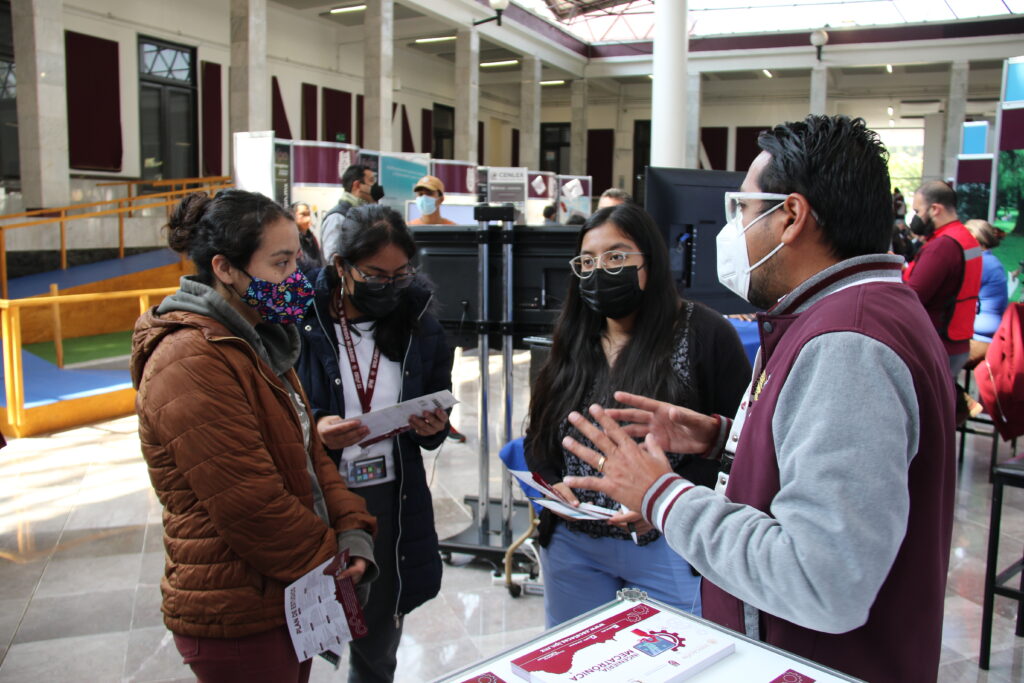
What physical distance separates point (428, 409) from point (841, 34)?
22362mm

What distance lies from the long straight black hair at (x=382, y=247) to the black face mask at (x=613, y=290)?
575 mm

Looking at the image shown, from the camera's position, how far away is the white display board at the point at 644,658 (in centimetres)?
100

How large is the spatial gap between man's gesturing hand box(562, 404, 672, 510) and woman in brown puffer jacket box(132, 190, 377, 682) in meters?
0.74

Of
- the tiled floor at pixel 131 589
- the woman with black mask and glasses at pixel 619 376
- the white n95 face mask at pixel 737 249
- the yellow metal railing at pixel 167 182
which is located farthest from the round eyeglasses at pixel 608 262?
the yellow metal railing at pixel 167 182

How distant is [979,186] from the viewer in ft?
32.9

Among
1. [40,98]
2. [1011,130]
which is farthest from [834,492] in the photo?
[40,98]

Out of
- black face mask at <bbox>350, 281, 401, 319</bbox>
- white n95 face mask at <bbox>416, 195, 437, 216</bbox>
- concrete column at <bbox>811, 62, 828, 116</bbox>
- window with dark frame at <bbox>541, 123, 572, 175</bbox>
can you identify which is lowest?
black face mask at <bbox>350, 281, 401, 319</bbox>

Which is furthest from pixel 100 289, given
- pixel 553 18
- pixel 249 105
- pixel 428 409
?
pixel 553 18

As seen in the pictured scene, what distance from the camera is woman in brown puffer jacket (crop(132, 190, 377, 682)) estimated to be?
159 centimetres

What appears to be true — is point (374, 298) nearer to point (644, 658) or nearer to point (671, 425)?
point (671, 425)

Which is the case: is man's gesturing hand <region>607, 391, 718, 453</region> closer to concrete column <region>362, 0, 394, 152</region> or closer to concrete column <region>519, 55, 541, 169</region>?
concrete column <region>362, 0, 394, 152</region>

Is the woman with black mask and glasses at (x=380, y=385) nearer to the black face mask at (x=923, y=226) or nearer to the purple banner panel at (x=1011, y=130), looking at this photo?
the black face mask at (x=923, y=226)

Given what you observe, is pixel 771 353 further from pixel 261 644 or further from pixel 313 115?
pixel 313 115

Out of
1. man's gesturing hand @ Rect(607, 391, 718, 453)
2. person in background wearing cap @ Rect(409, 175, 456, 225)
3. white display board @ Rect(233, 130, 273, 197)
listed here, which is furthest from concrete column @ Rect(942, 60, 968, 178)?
man's gesturing hand @ Rect(607, 391, 718, 453)
